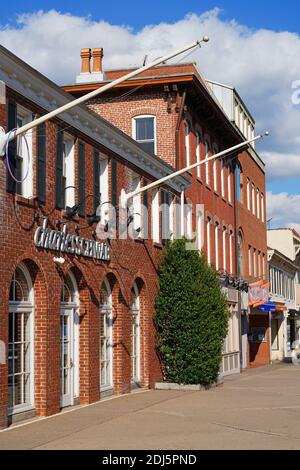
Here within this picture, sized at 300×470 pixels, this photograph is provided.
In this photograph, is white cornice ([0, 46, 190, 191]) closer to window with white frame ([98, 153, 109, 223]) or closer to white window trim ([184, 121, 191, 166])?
window with white frame ([98, 153, 109, 223])

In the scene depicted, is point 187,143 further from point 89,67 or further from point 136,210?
point 136,210

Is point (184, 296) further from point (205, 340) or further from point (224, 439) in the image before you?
point (224, 439)

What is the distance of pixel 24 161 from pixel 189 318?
884 cm

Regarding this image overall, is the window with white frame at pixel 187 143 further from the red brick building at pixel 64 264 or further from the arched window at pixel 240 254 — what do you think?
the arched window at pixel 240 254

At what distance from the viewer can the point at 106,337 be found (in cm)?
1958

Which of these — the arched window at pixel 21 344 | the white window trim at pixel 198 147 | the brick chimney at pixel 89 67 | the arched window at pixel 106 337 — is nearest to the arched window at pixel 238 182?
the white window trim at pixel 198 147

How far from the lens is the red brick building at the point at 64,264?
1430 centimetres

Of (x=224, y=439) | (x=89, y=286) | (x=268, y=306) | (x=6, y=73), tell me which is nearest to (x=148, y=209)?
(x=89, y=286)

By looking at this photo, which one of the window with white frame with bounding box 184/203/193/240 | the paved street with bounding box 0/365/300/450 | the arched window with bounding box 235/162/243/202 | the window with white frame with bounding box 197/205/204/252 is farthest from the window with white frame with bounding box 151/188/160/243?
the arched window with bounding box 235/162/243/202

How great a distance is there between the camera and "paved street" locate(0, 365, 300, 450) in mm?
11977

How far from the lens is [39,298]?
1538 centimetres

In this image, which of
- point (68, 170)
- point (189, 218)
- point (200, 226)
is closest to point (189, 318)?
point (189, 218)

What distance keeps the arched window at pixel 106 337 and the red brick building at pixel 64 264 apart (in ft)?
0.08

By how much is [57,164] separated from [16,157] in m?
1.94
